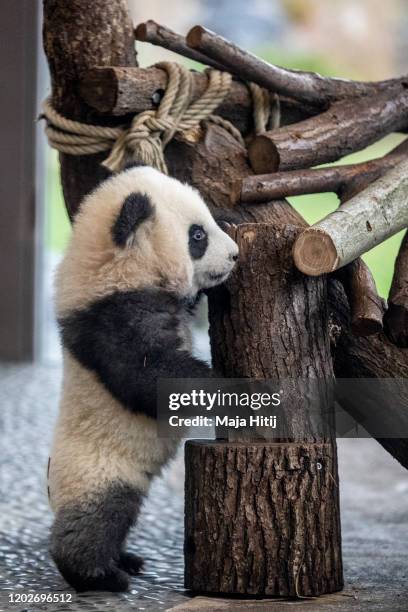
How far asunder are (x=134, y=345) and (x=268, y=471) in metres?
0.37

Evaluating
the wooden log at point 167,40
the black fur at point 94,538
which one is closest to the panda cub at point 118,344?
the black fur at point 94,538

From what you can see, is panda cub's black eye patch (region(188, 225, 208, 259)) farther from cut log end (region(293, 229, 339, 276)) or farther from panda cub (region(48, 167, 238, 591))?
cut log end (region(293, 229, 339, 276))

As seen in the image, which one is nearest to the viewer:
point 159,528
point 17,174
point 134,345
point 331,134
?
point 134,345

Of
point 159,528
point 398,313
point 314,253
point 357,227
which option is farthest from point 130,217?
point 159,528

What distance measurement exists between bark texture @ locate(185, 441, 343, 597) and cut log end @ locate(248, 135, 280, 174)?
0.73m

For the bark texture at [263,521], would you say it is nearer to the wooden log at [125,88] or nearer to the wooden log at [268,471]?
the wooden log at [268,471]

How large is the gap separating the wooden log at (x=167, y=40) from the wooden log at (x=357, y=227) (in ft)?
1.88

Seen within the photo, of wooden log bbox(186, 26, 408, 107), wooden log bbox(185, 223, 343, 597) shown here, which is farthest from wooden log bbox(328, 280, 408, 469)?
wooden log bbox(186, 26, 408, 107)

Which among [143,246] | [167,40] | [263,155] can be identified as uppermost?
[167,40]

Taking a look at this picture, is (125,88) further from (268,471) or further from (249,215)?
(268,471)

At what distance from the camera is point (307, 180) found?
2.22 metres

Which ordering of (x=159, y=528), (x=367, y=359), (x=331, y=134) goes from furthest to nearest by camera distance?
(x=159, y=528), (x=331, y=134), (x=367, y=359)

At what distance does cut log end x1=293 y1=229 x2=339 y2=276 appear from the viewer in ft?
5.96

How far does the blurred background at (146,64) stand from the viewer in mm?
A: 2520
